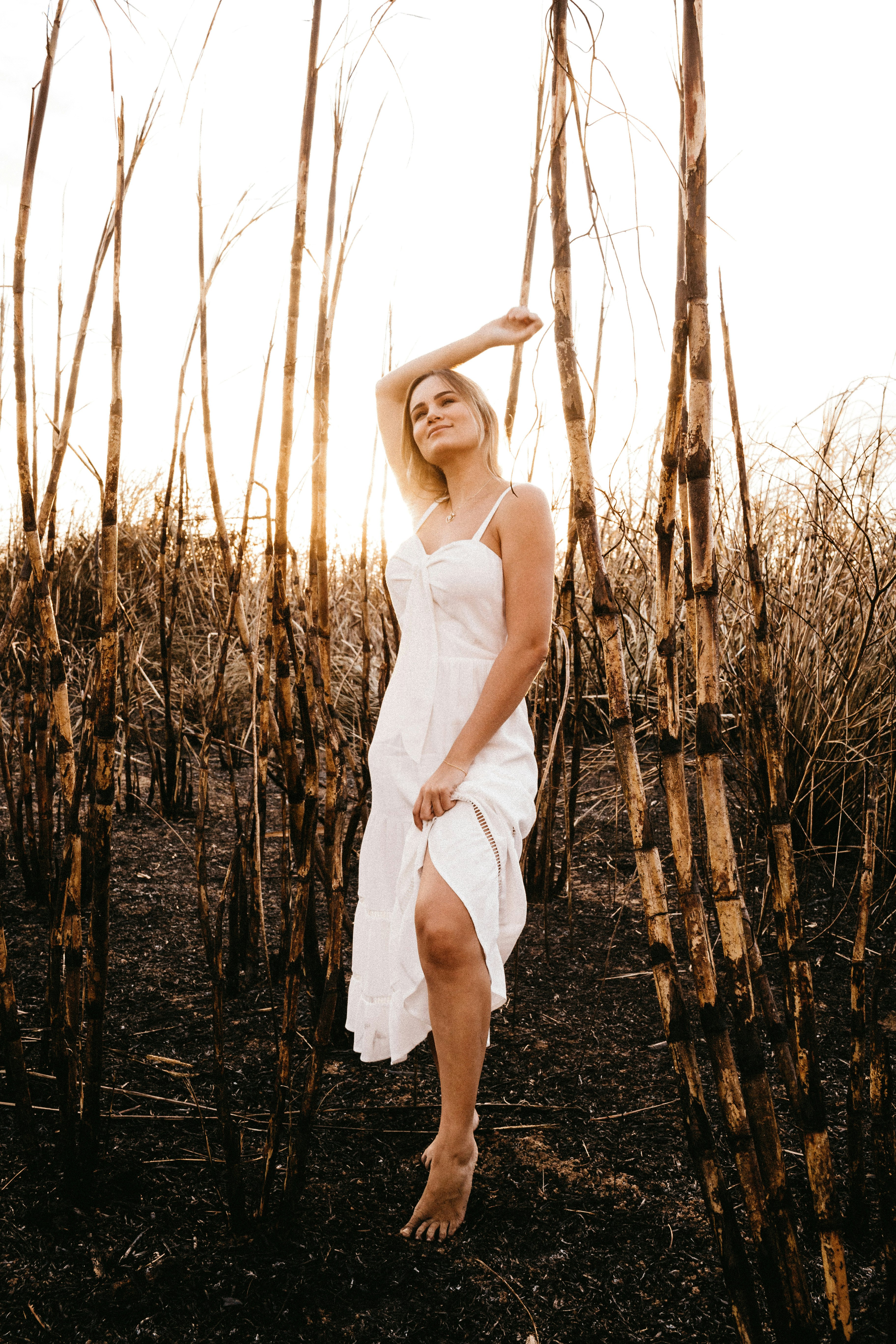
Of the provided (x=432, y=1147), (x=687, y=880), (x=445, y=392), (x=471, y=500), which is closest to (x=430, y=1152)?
(x=432, y=1147)

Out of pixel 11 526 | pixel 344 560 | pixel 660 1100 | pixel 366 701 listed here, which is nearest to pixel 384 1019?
pixel 660 1100

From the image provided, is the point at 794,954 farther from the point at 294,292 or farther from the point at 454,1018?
the point at 294,292

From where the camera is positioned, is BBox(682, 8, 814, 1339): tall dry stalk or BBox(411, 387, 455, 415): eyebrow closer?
BBox(682, 8, 814, 1339): tall dry stalk

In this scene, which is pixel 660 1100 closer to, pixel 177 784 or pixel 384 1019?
pixel 384 1019

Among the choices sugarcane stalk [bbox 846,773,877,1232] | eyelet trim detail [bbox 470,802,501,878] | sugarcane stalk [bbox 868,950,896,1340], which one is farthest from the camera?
eyelet trim detail [bbox 470,802,501,878]

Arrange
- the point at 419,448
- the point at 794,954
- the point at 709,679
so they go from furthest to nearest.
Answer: the point at 419,448 < the point at 794,954 < the point at 709,679

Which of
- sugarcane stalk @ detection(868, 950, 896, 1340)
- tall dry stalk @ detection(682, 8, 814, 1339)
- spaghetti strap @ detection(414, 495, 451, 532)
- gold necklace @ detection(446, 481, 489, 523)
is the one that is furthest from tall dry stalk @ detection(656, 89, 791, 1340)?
spaghetti strap @ detection(414, 495, 451, 532)

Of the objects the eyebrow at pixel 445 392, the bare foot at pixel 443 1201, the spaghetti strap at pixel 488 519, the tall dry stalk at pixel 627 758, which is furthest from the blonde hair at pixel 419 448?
the bare foot at pixel 443 1201

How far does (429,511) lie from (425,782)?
598 millimetres

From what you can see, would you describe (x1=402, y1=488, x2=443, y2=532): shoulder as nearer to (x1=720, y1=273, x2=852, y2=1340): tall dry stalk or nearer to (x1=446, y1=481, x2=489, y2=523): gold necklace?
(x1=446, y1=481, x2=489, y2=523): gold necklace

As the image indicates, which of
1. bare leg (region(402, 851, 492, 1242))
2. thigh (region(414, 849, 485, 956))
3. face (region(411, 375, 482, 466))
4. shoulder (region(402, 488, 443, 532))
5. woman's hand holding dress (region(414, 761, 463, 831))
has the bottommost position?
bare leg (region(402, 851, 492, 1242))

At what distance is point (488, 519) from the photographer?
4.85ft

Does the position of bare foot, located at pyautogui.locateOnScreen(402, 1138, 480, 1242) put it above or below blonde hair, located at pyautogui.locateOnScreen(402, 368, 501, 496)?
below

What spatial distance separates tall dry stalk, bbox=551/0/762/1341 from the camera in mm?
792
